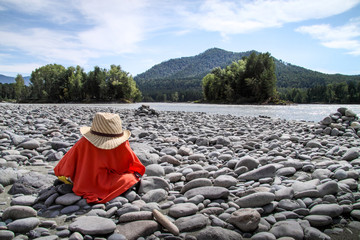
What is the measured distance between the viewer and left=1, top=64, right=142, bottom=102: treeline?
6531cm

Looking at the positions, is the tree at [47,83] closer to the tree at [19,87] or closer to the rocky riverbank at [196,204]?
the tree at [19,87]

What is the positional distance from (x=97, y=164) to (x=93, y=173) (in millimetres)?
127

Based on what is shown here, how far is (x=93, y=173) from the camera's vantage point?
3.28 meters

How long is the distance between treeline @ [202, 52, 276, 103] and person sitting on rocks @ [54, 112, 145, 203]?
55119mm

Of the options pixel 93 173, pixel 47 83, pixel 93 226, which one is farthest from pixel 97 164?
pixel 47 83

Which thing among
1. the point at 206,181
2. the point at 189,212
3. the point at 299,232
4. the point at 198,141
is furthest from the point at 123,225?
the point at 198,141

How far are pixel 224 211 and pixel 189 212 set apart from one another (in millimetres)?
413

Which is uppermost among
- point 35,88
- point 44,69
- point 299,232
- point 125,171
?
point 44,69

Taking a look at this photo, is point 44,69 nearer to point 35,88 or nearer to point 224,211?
point 35,88

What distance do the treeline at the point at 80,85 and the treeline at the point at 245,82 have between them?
23042mm

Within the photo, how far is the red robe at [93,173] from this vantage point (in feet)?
10.5

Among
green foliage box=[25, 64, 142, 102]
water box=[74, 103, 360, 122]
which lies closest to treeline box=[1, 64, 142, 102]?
green foliage box=[25, 64, 142, 102]

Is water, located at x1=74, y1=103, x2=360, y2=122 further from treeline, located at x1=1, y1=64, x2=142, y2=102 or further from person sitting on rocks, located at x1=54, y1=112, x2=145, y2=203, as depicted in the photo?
treeline, located at x1=1, y1=64, x2=142, y2=102

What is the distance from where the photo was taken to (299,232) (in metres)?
2.41
